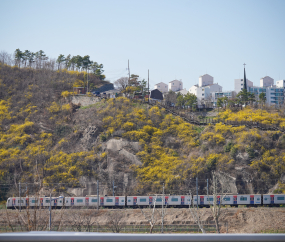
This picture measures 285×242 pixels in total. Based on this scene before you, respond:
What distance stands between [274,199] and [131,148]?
54.2 feet

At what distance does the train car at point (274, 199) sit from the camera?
24.9 metres

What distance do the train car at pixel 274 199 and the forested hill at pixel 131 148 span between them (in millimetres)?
2738

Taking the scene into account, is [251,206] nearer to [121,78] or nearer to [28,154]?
[28,154]

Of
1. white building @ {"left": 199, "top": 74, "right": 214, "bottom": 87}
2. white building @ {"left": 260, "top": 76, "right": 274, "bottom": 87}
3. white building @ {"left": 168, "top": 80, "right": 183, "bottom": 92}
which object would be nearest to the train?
white building @ {"left": 199, "top": 74, "right": 214, "bottom": 87}

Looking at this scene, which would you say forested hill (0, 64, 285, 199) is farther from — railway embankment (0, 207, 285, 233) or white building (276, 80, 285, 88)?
white building (276, 80, 285, 88)

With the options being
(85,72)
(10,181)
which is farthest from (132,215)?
(85,72)

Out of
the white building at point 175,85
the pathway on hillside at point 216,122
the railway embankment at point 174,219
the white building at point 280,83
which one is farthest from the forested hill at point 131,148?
the white building at point 280,83

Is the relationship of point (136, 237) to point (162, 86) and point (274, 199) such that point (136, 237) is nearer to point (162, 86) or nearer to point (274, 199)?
point (274, 199)

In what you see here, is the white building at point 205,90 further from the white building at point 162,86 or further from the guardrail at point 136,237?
the guardrail at point 136,237

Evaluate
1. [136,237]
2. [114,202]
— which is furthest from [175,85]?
[136,237]

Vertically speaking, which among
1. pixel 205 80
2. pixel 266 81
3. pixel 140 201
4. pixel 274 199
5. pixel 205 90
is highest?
pixel 266 81

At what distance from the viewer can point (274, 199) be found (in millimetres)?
24969

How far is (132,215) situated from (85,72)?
1485 inches

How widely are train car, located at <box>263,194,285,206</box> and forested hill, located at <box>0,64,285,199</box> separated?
108 inches
